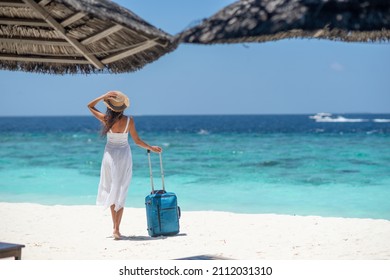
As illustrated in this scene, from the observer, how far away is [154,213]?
5.26 m

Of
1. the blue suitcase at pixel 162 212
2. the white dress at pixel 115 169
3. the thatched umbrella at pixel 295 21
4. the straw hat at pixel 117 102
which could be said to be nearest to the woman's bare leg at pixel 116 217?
the white dress at pixel 115 169

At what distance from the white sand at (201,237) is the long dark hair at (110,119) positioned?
98cm

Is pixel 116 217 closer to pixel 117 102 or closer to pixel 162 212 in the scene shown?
pixel 162 212

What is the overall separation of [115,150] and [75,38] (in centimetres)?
135

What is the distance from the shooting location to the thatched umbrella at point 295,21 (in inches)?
93.0

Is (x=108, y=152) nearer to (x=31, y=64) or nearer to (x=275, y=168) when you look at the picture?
(x=31, y=64)

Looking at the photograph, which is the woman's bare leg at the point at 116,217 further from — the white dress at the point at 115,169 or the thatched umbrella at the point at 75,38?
the thatched umbrella at the point at 75,38

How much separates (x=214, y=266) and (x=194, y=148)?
21.0 meters

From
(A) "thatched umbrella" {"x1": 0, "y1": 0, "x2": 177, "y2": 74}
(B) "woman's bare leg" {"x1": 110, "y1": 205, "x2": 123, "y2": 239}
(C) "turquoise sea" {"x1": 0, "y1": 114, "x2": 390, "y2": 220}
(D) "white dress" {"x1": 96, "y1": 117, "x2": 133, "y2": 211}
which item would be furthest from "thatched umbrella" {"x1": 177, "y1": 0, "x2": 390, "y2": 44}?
(C) "turquoise sea" {"x1": 0, "y1": 114, "x2": 390, "y2": 220}

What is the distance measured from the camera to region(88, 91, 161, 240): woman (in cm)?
491

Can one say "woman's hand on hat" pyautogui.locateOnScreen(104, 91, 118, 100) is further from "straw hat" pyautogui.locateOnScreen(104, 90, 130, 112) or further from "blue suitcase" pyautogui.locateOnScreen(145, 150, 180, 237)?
"blue suitcase" pyautogui.locateOnScreen(145, 150, 180, 237)

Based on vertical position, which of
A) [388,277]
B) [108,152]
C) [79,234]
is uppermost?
[108,152]

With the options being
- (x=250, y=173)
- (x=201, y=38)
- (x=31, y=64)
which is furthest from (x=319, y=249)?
(x=250, y=173)

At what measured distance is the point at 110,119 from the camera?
4.92 metres
